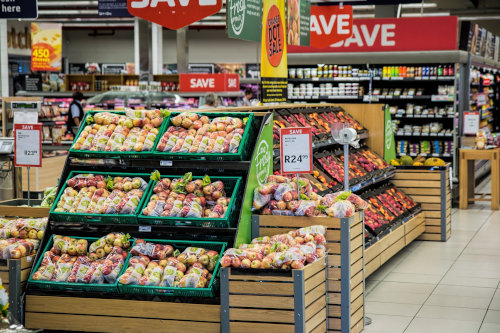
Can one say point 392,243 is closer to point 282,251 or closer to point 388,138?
point 388,138

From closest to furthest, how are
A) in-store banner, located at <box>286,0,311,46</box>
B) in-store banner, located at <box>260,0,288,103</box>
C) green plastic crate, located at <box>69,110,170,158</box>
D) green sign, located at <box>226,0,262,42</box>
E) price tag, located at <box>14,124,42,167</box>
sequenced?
green plastic crate, located at <box>69,110,170,158</box>, green sign, located at <box>226,0,262,42</box>, price tag, located at <box>14,124,42,167</box>, in-store banner, located at <box>260,0,288,103</box>, in-store banner, located at <box>286,0,311,46</box>

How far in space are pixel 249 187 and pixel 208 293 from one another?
0.81 meters

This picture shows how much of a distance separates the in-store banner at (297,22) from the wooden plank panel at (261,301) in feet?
13.3

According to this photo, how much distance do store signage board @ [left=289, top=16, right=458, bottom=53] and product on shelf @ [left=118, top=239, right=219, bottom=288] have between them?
787 centimetres

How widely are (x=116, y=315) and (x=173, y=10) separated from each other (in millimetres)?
2286

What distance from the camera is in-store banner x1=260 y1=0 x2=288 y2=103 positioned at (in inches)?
263

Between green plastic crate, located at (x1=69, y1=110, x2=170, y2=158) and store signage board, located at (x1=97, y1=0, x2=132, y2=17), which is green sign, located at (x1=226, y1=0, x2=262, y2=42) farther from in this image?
store signage board, located at (x1=97, y1=0, x2=132, y2=17)

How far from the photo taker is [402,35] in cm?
1194

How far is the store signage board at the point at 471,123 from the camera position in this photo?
1159cm

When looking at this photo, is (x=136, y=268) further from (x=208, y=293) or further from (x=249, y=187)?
(x=249, y=187)

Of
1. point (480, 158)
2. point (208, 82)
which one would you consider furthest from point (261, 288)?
point (208, 82)

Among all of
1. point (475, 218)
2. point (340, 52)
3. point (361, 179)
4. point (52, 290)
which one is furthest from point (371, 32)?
point (52, 290)

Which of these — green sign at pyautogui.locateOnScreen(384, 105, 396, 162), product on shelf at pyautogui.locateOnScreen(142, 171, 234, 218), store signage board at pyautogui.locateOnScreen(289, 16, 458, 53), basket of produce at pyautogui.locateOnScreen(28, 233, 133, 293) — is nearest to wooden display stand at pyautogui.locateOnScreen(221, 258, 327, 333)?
product on shelf at pyautogui.locateOnScreen(142, 171, 234, 218)

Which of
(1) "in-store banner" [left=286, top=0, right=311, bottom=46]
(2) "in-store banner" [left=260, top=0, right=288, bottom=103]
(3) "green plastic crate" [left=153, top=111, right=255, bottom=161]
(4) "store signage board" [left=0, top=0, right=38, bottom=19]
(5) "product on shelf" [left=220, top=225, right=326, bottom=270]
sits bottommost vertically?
(5) "product on shelf" [left=220, top=225, right=326, bottom=270]
